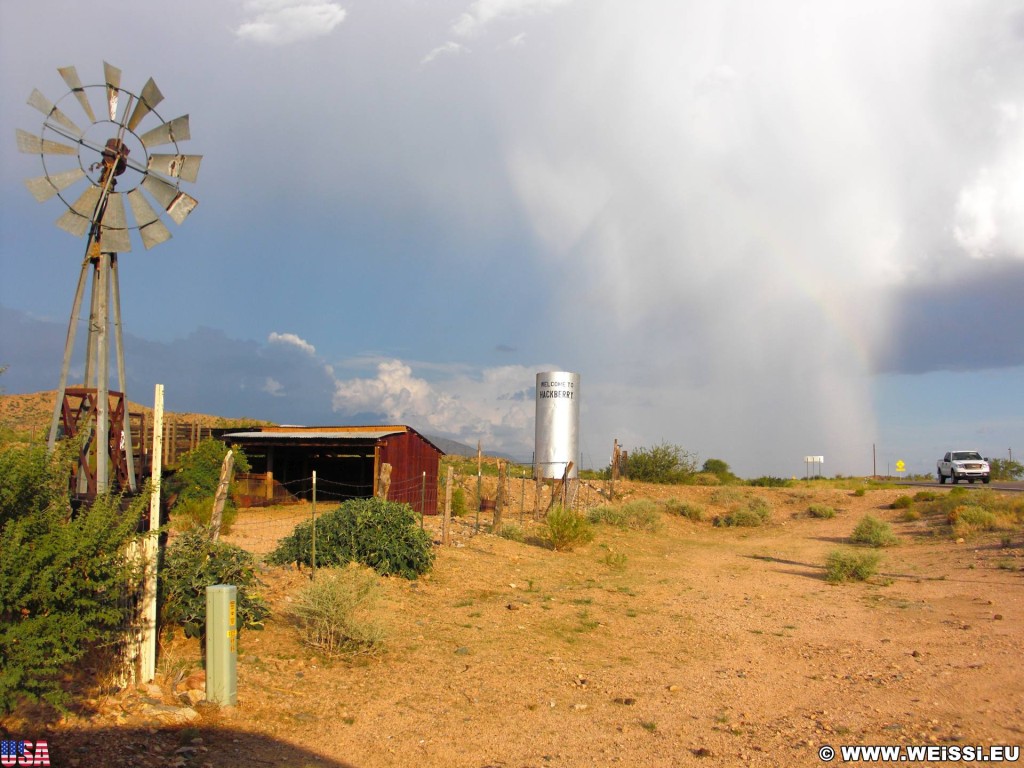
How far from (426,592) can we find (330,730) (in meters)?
6.20

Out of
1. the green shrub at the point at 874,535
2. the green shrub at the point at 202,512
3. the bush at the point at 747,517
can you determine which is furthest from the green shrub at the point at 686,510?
the green shrub at the point at 202,512

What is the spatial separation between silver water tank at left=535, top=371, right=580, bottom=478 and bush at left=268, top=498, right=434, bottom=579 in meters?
17.6

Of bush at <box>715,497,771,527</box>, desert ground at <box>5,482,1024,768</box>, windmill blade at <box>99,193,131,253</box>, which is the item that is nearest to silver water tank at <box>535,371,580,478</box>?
bush at <box>715,497,771,527</box>

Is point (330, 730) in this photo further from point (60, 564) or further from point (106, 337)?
point (106, 337)

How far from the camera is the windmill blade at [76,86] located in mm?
10406

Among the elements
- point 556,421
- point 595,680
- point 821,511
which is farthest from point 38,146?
point 821,511

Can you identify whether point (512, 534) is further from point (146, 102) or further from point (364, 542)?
point (146, 102)

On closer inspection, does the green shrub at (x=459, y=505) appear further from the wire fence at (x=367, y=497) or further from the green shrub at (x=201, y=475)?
the green shrub at (x=201, y=475)

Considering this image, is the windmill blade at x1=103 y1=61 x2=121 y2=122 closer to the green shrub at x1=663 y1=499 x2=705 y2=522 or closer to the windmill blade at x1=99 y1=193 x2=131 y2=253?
the windmill blade at x1=99 y1=193 x2=131 y2=253

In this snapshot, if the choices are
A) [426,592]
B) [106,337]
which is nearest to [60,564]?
[106,337]

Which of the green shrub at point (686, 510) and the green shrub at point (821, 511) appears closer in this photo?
the green shrub at point (821, 511)

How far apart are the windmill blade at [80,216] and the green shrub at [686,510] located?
85.1 ft

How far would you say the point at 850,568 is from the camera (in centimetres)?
1658

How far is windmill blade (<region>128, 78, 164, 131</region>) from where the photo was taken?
10766 mm
